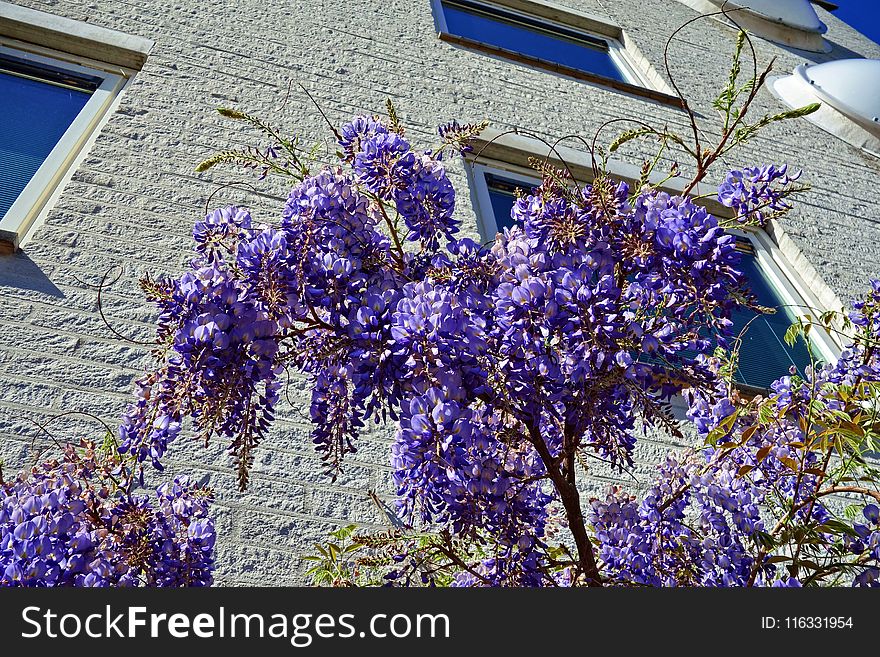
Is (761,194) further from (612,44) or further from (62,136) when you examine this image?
(612,44)

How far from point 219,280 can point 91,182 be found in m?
2.01

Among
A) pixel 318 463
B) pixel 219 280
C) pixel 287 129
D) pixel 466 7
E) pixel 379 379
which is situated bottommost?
pixel 379 379

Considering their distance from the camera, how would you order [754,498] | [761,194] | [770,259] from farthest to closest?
[770,259] → [754,498] → [761,194]

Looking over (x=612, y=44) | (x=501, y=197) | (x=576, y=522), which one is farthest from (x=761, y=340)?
(x=612, y=44)

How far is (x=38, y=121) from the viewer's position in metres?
3.29

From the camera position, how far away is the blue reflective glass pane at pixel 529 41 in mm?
5496

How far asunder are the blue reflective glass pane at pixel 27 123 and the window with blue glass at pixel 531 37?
2.93 m

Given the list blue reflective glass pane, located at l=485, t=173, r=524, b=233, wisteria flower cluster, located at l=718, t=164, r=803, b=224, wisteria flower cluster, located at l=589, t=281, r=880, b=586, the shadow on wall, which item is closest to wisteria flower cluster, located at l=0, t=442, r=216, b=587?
wisteria flower cluster, located at l=589, t=281, r=880, b=586

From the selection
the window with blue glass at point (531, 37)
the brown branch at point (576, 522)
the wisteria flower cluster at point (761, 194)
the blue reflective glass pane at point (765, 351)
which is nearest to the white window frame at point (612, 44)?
the window with blue glass at point (531, 37)

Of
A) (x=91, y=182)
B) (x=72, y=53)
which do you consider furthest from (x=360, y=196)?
(x=72, y=53)

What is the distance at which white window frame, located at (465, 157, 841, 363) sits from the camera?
376 cm

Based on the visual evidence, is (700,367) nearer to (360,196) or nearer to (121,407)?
(360,196)

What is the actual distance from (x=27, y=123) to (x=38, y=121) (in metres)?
0.06

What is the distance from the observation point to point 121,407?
240 centimetres
